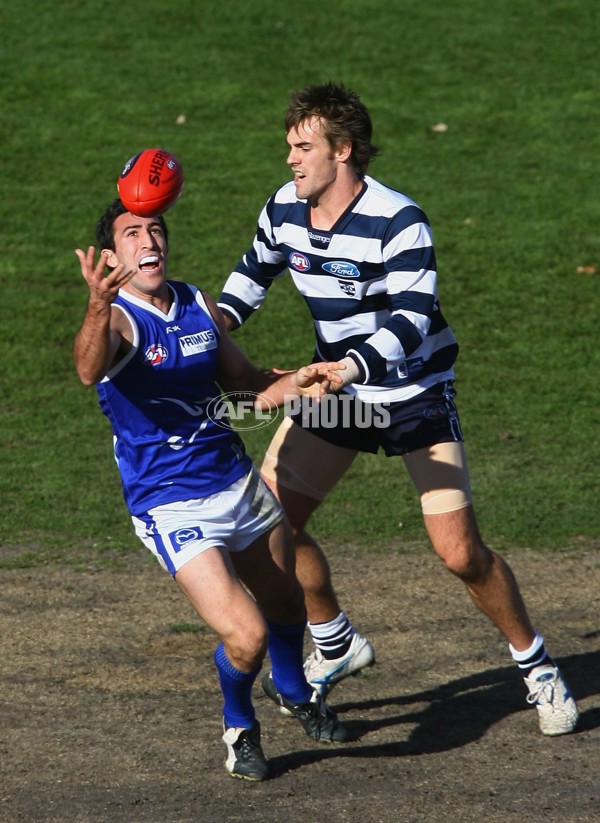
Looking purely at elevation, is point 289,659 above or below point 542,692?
above

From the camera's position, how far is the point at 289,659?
18.5ft

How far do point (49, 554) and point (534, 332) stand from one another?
510 centimetres

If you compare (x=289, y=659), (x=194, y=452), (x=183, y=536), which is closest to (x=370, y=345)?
(x=194, y=452)

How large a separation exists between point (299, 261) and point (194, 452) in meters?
1.13

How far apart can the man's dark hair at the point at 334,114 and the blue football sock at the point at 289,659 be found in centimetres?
205

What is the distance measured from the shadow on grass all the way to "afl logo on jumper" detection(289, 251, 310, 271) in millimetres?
2075

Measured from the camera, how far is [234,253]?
12.6 metres

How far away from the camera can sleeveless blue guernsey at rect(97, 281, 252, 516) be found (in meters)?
5.03

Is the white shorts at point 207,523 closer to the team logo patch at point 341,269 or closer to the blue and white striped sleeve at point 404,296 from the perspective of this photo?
the blue and white striped sleeve at point 404,296

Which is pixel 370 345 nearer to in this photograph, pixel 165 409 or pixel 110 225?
pixel 165 409

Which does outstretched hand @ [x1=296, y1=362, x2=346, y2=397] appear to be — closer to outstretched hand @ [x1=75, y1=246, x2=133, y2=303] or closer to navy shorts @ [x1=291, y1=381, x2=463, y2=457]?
navy shorts @ [x1=291, y1=381, x2=463, y2=457]

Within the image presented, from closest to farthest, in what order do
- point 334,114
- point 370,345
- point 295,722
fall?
point 370,345, point 334,114, point 295,722

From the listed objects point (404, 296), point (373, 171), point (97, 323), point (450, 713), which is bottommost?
point (450, 713)

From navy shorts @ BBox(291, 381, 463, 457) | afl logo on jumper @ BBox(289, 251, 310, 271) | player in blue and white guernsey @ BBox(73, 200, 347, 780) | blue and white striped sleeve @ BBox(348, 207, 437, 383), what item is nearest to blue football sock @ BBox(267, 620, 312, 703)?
player in blue and white guernsey @ BBox(73, 200, 347, 780)
